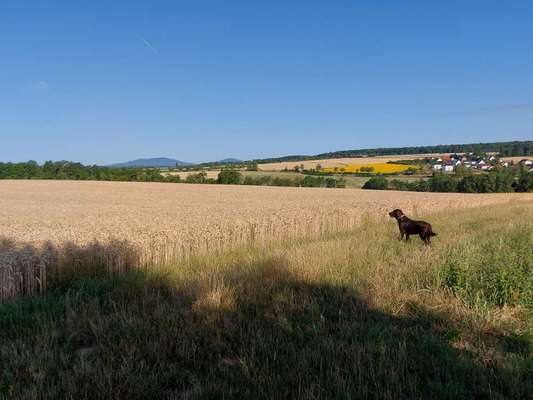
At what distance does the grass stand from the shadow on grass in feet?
0.05

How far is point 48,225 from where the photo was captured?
13.1m

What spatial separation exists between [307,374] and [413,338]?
1435 millimetres

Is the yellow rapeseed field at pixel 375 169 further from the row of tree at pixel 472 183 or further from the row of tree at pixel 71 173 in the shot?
the row of tree at pixel 71 173

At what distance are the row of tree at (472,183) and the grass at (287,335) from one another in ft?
195

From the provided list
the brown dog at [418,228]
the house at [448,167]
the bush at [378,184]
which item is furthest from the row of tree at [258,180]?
the brown dog at [418,228]

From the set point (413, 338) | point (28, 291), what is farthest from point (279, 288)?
point (28, 291)

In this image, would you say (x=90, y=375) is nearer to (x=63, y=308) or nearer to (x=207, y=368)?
(x=207, y=368)

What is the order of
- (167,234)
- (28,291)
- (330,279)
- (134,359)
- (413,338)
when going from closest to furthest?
(134,359)
(413,338)
(330,279)
(28,291)
(167,234)

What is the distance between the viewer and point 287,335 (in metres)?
3.81

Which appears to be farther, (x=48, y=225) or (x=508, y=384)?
(x=48, y=225)

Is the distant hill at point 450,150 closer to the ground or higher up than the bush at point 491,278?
higher up

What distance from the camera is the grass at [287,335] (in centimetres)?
292

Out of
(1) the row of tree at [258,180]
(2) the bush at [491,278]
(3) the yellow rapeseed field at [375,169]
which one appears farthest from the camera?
(3) the yellow rapeseed field at [375,169]

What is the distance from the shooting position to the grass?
9.58 ft
